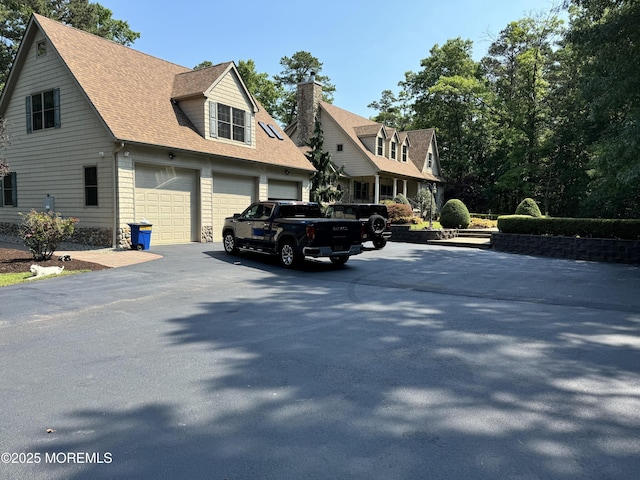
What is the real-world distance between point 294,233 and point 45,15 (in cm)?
3207

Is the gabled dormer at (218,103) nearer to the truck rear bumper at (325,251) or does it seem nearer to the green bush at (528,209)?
the truck rear bumper at (325,251)

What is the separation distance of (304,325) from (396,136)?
2993 cm

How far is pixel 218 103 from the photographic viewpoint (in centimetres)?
1870

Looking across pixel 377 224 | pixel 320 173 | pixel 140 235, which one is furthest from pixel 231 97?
pixel 377 224

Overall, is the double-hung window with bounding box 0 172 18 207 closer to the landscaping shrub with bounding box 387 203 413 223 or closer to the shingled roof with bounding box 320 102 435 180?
the landscaping shrub with bounding box 387 203 413 223

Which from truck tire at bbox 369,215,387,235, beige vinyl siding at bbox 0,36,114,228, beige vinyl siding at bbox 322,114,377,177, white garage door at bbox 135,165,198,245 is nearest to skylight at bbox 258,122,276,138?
white garage door at bbox 135,165,198,245

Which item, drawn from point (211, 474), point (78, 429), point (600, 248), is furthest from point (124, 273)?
point (600, 248)

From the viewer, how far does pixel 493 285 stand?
31.9 feet

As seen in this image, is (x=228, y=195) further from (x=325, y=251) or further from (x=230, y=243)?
(x=325, y=251)

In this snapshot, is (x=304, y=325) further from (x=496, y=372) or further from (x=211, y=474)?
(x=211, y=474)

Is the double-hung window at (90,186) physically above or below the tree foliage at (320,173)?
below

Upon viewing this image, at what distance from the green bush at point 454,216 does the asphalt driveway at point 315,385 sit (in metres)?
15.8

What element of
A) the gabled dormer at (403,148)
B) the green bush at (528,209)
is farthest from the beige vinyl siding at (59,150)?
the gabled dormer at (403,148)

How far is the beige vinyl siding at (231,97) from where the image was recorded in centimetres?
1836
